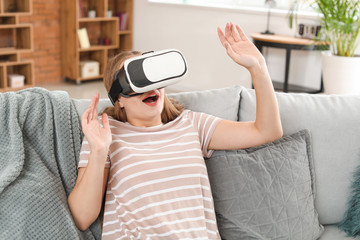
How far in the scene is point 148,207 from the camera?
55.5 inches

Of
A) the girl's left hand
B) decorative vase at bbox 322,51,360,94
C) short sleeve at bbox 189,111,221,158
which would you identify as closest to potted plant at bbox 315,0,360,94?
decorative vase at bbox 322,51,360,94

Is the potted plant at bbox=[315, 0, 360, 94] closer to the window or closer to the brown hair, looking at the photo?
the window

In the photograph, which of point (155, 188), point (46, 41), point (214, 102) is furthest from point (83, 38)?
point (155, 188)

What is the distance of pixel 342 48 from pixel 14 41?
11.1 ft

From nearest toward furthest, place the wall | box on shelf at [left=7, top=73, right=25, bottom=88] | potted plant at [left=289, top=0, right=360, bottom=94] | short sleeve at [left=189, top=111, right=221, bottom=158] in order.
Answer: short sleeve at [left=189, top=111, right=221, bottom=158]
potted plant at [left=289, top=0, right=360, bottom=94]
box on shelf at [left=7, top=73, right=25, bottom=88]
the wall

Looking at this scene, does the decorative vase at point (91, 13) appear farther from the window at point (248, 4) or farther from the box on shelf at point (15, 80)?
the box on shelf at point (15, 80)

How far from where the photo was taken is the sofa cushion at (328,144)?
1.82 meters

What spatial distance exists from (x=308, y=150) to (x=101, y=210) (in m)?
0.76

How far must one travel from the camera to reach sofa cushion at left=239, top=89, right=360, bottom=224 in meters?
1.82

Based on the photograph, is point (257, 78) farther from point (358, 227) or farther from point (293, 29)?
point (293, 29)

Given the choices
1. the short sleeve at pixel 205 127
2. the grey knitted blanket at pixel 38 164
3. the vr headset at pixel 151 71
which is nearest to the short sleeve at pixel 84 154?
the grey knitted blanket at pixel 38 164

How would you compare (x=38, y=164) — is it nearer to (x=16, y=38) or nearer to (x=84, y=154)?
(x=84, y=154)

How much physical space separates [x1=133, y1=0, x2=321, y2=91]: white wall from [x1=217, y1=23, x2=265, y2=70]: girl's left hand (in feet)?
11.3

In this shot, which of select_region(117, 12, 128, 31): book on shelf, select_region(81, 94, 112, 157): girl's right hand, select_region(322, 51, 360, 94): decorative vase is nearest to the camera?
select_region(81, 94, 112, 157): girl's right hand
